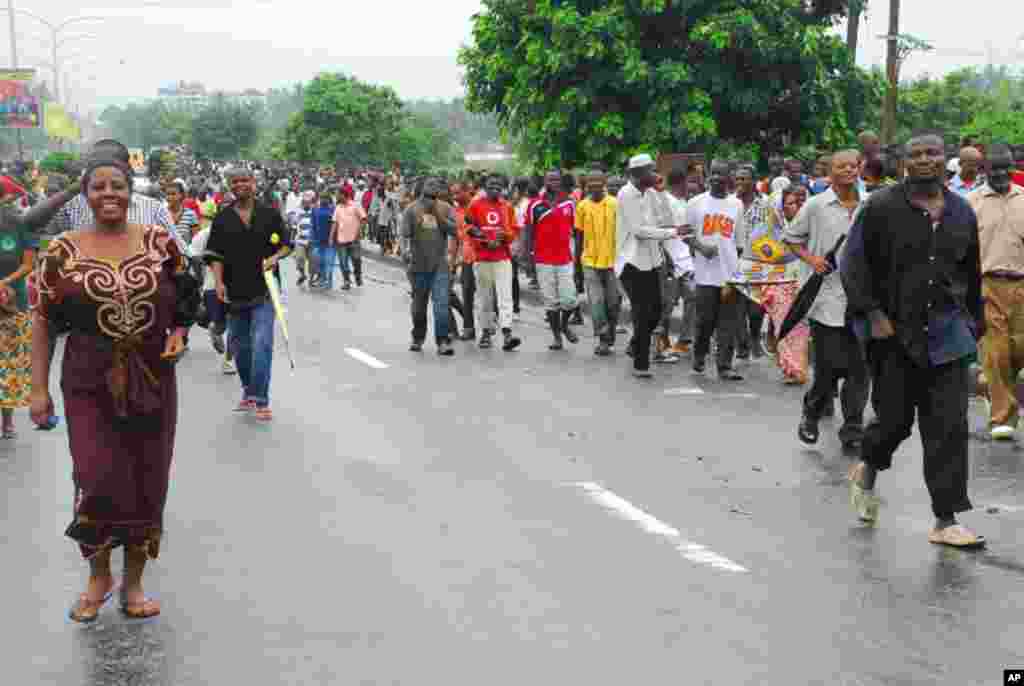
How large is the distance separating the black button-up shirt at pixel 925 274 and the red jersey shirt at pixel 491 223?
30.2 ft

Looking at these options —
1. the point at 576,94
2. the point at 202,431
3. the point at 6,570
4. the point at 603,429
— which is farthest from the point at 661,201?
the point at 576,94

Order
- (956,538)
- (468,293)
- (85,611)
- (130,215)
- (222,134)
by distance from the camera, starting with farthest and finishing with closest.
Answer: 1. (222,134)
2. (468,293)
3. (130,215)
4. (956,538)
5. (85,611)

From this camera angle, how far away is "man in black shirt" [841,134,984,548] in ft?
24.7

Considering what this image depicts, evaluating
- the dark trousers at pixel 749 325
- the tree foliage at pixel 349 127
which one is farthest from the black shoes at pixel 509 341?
the tree foliage at pixel 349 127

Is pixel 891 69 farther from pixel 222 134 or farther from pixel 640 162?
pixel 222 134

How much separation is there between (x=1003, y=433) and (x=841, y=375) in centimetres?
122

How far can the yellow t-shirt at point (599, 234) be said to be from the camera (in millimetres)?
16062

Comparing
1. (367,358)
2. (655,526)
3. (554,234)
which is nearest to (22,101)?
(554,234)

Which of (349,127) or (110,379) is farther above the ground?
(110,379)

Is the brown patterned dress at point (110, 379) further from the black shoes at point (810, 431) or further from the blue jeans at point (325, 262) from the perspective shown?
the blue jeans at point (325, 262)

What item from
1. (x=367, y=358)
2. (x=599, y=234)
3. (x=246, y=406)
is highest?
(x=599, y=234)

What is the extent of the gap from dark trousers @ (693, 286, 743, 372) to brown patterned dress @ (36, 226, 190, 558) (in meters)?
8.32

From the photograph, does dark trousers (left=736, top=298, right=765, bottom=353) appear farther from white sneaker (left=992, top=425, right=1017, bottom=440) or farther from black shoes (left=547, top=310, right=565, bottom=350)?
white sneaker (left=992, top=425, right=1017, bottom=440)

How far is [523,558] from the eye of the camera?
7324 millimetres
